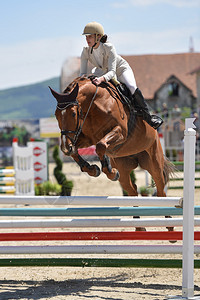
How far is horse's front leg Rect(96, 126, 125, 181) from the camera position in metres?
4.27

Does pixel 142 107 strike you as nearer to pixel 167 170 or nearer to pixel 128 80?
pixel 128 80

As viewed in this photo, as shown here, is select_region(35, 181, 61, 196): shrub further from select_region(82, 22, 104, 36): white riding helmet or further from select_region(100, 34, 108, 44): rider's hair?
select_region(82, 22, 104, 36): white riding helmet

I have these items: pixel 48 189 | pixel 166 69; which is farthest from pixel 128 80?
pixel 166 69

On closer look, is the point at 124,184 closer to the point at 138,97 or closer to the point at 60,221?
the point at 138,97

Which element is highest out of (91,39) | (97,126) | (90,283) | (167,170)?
(91,39)

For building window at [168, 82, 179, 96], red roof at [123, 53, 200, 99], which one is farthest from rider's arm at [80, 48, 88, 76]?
building window at [168, 82, 179, 96]

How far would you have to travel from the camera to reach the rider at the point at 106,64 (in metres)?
4.59

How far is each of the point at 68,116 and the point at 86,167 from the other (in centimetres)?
52

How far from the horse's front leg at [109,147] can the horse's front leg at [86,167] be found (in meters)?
0.09

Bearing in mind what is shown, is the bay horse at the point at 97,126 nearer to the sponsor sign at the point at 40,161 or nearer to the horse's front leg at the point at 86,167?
the horse's front leg at the point at 86,167

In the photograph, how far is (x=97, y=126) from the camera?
14.9ft

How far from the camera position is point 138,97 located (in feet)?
16.2

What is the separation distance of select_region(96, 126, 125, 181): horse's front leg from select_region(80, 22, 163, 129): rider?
51 centimetres

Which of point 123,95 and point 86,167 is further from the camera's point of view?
point 123,95
